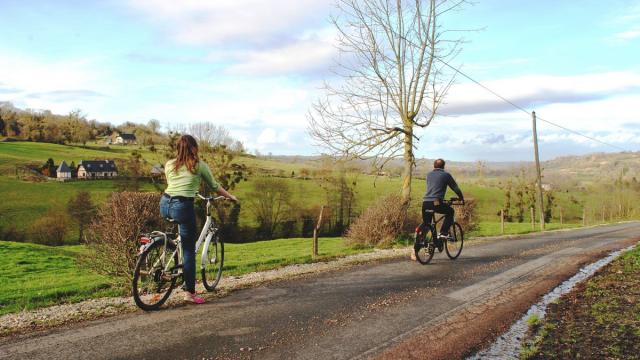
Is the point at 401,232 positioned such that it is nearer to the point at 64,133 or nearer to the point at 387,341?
the point at 387,341

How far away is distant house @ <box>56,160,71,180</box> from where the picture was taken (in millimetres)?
63344

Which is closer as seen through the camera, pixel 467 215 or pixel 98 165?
pixel 467 215

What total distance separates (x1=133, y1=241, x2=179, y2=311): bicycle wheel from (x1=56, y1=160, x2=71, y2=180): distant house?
64.6 m

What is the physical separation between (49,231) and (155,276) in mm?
43713

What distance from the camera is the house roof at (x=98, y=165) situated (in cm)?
6400

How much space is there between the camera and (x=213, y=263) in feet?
26.3

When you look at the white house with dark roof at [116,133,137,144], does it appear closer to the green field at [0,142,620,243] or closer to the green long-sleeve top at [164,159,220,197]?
the green field at [0,142,620,243]

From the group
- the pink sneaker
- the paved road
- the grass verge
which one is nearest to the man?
the paved road

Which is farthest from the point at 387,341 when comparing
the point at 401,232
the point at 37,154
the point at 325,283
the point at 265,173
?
the point at 37,154

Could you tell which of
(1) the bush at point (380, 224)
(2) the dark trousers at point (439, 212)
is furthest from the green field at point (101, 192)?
(2) the dark trousers at point (439, 212)

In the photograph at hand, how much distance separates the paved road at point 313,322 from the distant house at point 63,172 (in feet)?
211

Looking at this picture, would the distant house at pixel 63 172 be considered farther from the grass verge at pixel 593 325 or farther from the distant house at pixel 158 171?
the grass verge at pixel 593 325

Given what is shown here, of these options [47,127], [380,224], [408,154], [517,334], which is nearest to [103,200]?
[380,224]

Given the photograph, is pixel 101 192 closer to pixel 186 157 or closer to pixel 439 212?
pixel 439 212
